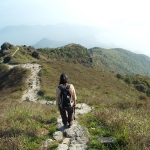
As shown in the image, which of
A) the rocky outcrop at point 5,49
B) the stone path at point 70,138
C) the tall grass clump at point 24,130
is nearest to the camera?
the tall grass clump at point 24,130

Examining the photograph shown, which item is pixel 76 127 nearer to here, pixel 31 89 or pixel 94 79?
pixel 31 89

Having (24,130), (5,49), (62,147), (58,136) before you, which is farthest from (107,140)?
(5,49)

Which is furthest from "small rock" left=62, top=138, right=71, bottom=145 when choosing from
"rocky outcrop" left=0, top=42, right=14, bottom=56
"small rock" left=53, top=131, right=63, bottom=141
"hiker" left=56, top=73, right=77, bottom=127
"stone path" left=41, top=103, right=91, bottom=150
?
"rocky outcrop" left=0, top=42, right=14, bottom=56

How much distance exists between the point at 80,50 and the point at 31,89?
10224 cm

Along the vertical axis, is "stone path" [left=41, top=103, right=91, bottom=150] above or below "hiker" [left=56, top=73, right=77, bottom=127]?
below

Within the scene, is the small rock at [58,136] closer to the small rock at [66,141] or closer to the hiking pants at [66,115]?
the small rock at [66,141]

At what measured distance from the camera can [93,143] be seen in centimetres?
720

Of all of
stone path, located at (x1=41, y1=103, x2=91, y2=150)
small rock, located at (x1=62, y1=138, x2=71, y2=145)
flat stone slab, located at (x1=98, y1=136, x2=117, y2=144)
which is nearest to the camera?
flat stone slab, located at (x1=98, y1=136, x2=117, y2=144)

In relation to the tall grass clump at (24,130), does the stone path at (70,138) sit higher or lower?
lower

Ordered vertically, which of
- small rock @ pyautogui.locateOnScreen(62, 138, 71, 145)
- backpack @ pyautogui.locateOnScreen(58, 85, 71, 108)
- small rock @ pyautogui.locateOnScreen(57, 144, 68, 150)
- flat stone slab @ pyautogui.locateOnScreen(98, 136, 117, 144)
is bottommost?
small rock @ pyautogui.locateOnScreen(62, 138, 71, 145)

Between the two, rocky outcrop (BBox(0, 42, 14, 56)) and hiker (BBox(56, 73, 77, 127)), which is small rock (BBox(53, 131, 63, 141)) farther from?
rocky outcrop (BBox(0, 42, 14, 56))

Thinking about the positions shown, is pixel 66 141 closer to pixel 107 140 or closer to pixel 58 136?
pixel 58 136

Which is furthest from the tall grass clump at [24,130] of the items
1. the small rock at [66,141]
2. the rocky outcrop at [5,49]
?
the rocky outcrop at [5,49]

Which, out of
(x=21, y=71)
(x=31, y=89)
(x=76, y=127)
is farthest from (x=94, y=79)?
(x=76, y=127)
